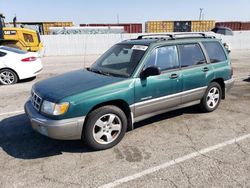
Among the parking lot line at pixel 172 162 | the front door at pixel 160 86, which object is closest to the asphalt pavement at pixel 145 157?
the parking lot line at pixel 172 162

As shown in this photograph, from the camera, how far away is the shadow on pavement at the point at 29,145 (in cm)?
369

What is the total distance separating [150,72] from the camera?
157 inches

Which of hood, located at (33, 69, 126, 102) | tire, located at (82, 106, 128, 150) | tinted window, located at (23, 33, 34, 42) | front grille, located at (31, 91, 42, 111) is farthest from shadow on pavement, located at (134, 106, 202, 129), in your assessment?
tinted window, located at (23, 33, 34, 42)

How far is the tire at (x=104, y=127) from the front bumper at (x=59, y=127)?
14cm

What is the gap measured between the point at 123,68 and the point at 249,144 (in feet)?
8.03

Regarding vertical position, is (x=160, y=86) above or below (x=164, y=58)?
below

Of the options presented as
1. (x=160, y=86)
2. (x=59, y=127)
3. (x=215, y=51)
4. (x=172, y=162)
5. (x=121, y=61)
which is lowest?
(x=172, y=162)

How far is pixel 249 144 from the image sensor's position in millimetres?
3891

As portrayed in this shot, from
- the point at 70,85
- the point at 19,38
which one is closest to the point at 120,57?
the point at 70,85

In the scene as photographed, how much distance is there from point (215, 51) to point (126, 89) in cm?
276

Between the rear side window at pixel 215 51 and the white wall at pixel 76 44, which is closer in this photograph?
the rear side window at pixel 215 51

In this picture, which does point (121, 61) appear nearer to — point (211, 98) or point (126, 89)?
point (126, 89)

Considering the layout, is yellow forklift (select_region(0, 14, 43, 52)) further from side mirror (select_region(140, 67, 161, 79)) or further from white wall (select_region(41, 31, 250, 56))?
side mirror (select_region(140, 67, 161, 79))

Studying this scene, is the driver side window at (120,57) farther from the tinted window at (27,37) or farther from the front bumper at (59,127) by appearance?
the tinted window at (27,37)
